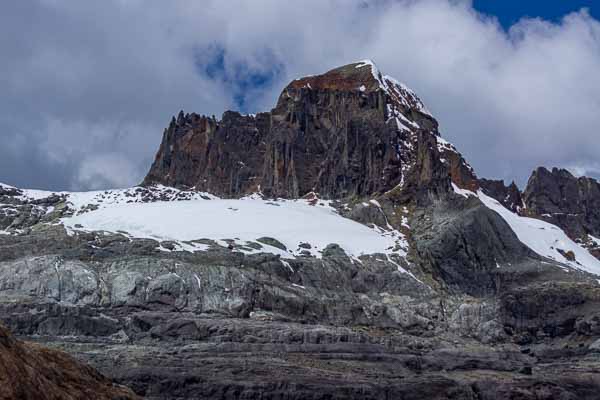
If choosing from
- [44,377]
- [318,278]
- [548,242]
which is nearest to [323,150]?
[548,242]

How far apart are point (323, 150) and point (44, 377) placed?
523 ft

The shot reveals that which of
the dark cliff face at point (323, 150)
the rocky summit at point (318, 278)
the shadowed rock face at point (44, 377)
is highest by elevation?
the dark cliff face at point (323, 150)

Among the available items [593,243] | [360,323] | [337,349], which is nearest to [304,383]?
[337,349]

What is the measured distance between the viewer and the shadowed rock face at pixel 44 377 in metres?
24.8

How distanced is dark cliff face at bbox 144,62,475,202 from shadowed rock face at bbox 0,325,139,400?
129 metres

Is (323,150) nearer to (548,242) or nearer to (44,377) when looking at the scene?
(548,242)

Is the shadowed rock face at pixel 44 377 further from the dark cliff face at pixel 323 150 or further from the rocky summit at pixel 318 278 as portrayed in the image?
the dark cliff face at pixel 323 150

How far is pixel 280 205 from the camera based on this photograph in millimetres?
156375

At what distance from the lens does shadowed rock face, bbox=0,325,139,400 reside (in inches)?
976

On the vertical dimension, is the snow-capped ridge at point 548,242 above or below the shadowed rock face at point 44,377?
above

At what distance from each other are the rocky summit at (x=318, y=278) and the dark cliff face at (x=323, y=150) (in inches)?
18.3

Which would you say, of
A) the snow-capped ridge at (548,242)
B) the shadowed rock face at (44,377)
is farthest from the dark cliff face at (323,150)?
the shadowed rock face at (44,377)

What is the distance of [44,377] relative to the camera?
2730 centimetres

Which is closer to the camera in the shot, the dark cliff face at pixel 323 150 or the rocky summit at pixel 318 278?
the rocky summit at pixel 318 278
